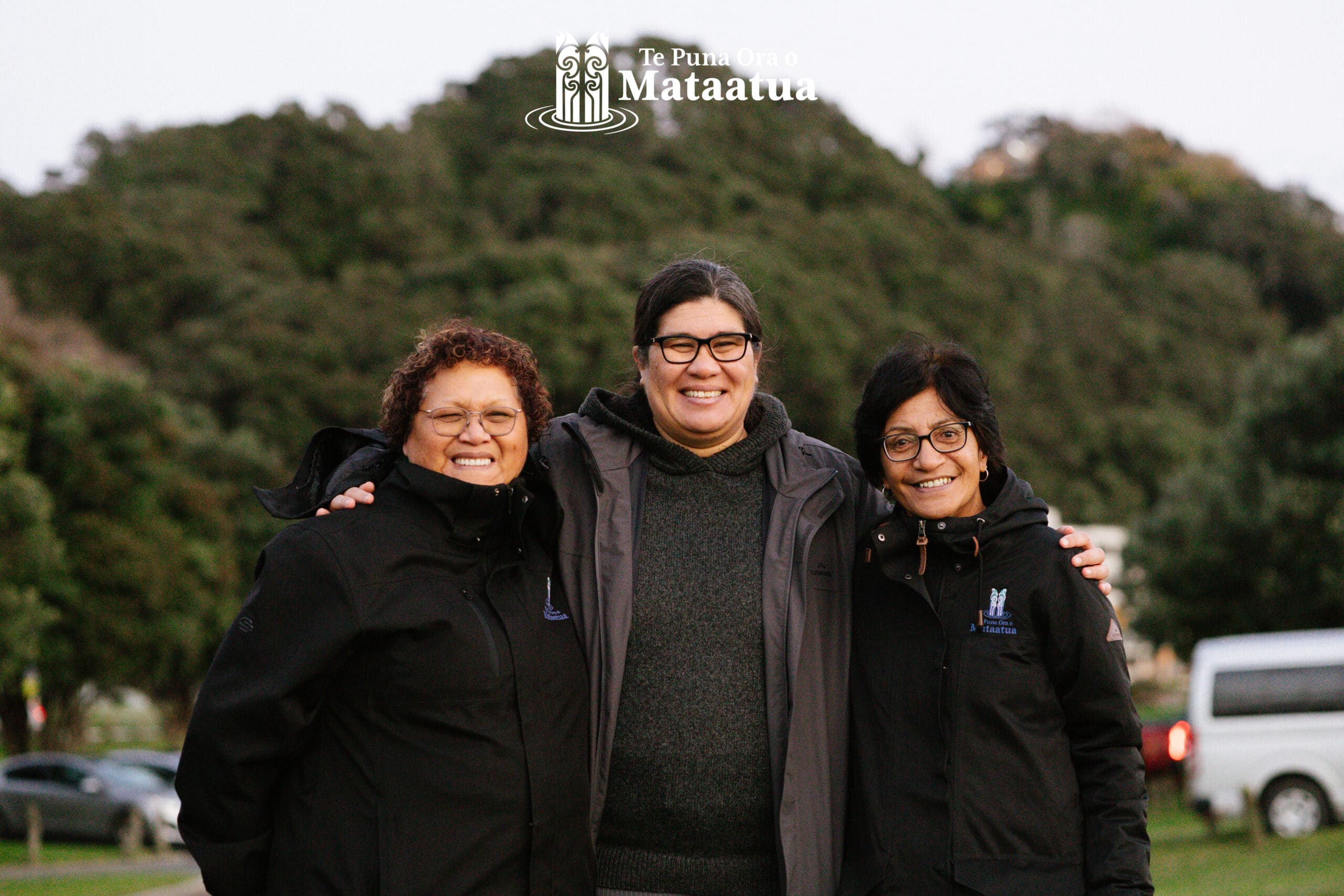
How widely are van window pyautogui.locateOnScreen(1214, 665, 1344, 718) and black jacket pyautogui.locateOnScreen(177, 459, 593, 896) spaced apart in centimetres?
1336

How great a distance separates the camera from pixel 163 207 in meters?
45.9

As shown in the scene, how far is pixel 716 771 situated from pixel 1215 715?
13048 mm

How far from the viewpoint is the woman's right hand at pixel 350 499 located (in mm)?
3158

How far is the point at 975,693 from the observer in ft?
10.3

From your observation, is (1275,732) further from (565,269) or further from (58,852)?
(565,269)

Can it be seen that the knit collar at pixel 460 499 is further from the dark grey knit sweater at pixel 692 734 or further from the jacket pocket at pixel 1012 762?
the jacket pocket at pixel 1012 762

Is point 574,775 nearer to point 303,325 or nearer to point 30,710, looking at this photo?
point 30,710

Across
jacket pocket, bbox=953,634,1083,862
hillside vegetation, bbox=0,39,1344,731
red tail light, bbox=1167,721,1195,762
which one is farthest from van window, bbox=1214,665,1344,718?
jacket pocket, bbox=953,634,1083,862

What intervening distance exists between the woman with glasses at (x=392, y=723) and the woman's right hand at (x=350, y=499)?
33 mm

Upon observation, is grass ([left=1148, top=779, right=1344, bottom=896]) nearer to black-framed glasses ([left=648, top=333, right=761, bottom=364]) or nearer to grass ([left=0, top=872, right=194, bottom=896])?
black-framed glasses ([left=648, top=333, right=761, bottom=364])

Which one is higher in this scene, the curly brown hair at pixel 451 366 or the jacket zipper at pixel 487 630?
the curly brown hair at pixel 451 366

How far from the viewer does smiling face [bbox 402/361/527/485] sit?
323cm

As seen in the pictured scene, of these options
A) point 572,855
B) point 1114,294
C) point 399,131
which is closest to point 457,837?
point 572,855

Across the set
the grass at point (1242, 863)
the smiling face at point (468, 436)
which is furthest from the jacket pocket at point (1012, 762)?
the grass at point (1242, 863)
